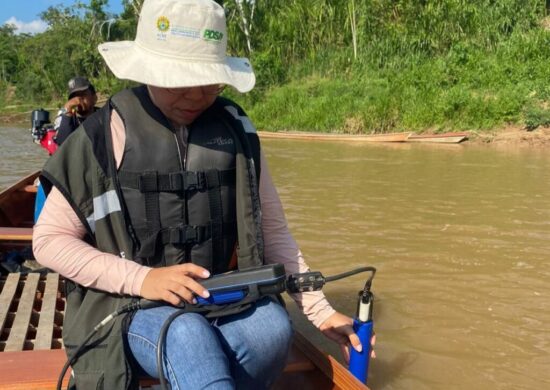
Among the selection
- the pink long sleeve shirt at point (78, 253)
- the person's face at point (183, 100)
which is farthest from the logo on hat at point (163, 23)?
the pink long sleeve shirt at point (78, 253)

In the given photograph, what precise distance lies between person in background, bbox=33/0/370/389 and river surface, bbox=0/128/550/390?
4.27 feet

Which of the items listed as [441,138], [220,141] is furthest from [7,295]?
[441,138]

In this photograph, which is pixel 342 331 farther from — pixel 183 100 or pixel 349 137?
pixel 349 137

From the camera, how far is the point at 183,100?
5.13 ft

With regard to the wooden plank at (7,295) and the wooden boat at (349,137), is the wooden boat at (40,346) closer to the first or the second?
the wooden plank at (7,295)

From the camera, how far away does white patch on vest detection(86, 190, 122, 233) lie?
58.9 inches

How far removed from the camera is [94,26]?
37031 millimetres

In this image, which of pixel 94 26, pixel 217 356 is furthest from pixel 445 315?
pixel 94 26

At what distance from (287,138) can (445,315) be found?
11.3 metres

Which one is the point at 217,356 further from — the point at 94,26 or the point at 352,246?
the point at 94,26

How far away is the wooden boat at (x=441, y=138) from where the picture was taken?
39.4 feet

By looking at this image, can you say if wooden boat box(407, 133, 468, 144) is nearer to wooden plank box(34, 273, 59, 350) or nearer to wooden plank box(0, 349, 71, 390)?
wooden plank box(34, 273, 59, 350)

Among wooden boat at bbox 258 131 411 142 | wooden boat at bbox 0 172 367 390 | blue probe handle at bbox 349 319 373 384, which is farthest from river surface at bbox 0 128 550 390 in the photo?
wooden boat at bbox 258 131 411 142

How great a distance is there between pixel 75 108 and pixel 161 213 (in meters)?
2.46
